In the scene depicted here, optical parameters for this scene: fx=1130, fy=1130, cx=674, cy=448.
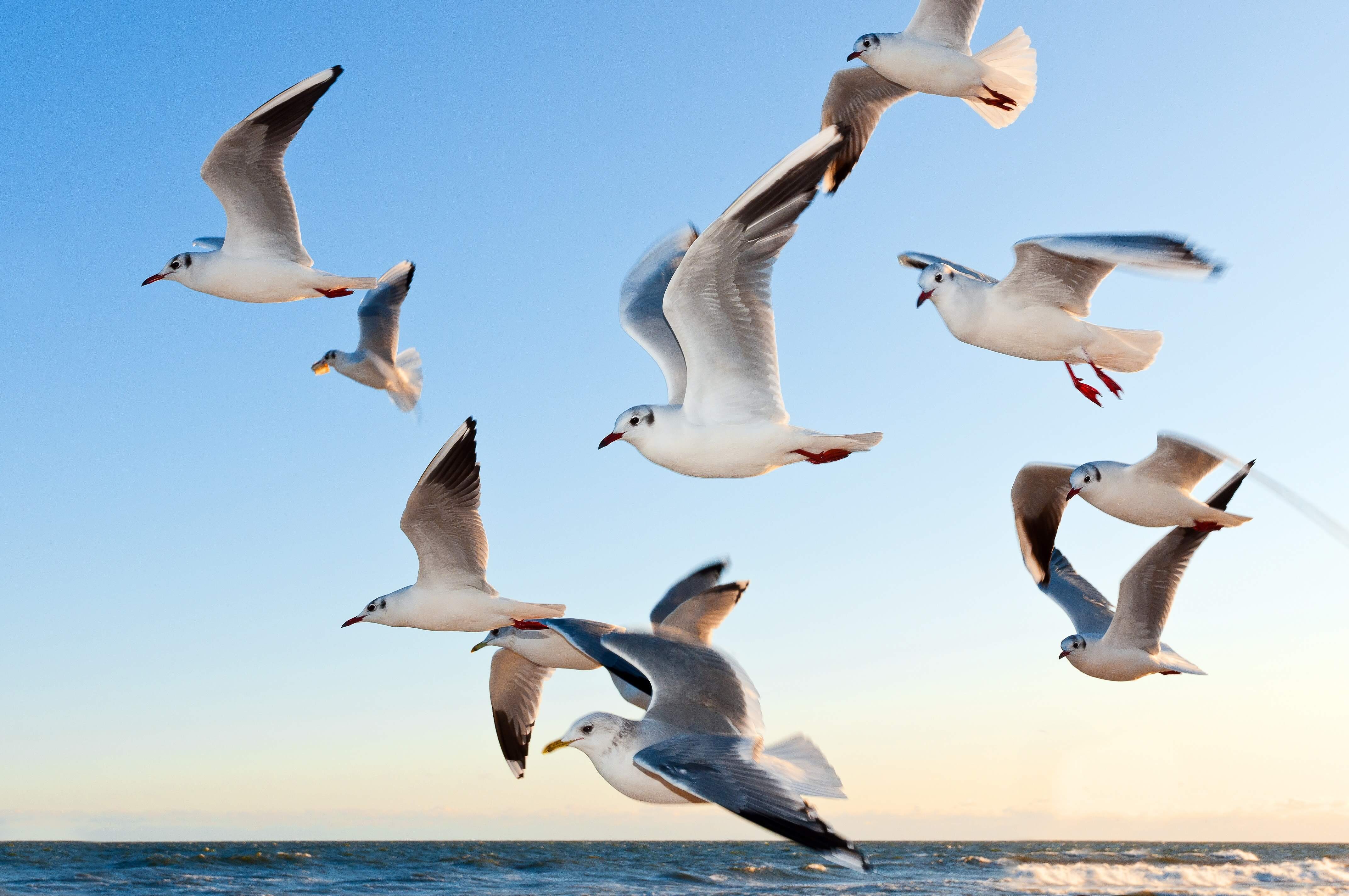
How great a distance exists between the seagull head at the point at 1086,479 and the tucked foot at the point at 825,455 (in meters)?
2.11

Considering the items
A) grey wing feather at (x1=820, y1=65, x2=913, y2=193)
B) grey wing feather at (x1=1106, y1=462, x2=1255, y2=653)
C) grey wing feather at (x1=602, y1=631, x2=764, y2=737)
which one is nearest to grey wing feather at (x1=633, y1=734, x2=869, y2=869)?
grey wing feather at (x1=602, y1=631, x2=764, y2=737)

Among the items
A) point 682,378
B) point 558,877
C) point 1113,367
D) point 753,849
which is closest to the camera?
point 1113,367

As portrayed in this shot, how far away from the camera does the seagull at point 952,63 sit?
7.25 m

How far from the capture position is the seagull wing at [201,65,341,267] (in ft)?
23.7

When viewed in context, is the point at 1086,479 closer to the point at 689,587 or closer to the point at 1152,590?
the point at 1152,590

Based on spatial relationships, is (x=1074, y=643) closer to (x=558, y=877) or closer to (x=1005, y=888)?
(x=1005, y=888)

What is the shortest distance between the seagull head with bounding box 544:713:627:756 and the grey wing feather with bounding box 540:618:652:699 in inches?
10.2

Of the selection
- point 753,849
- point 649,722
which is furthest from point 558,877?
point 649,722

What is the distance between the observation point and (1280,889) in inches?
884

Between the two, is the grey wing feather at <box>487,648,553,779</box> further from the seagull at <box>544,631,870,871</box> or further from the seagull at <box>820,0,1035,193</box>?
the seagull at <box>820,0,1035,193</box>

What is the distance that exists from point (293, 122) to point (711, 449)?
13.1 ft

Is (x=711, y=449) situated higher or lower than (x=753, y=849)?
higher

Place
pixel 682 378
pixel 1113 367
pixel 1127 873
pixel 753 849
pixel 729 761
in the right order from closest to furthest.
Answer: pixel 729 761
pixel 1113 367
pixel 682 378
pixel 1127 873
pixel 753 849

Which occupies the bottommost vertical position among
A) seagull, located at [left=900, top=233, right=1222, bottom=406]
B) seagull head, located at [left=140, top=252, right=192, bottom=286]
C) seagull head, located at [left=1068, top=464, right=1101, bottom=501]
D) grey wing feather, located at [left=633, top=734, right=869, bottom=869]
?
grey wing feather, located at [left=633, top=734, right=869, bottom=869]
